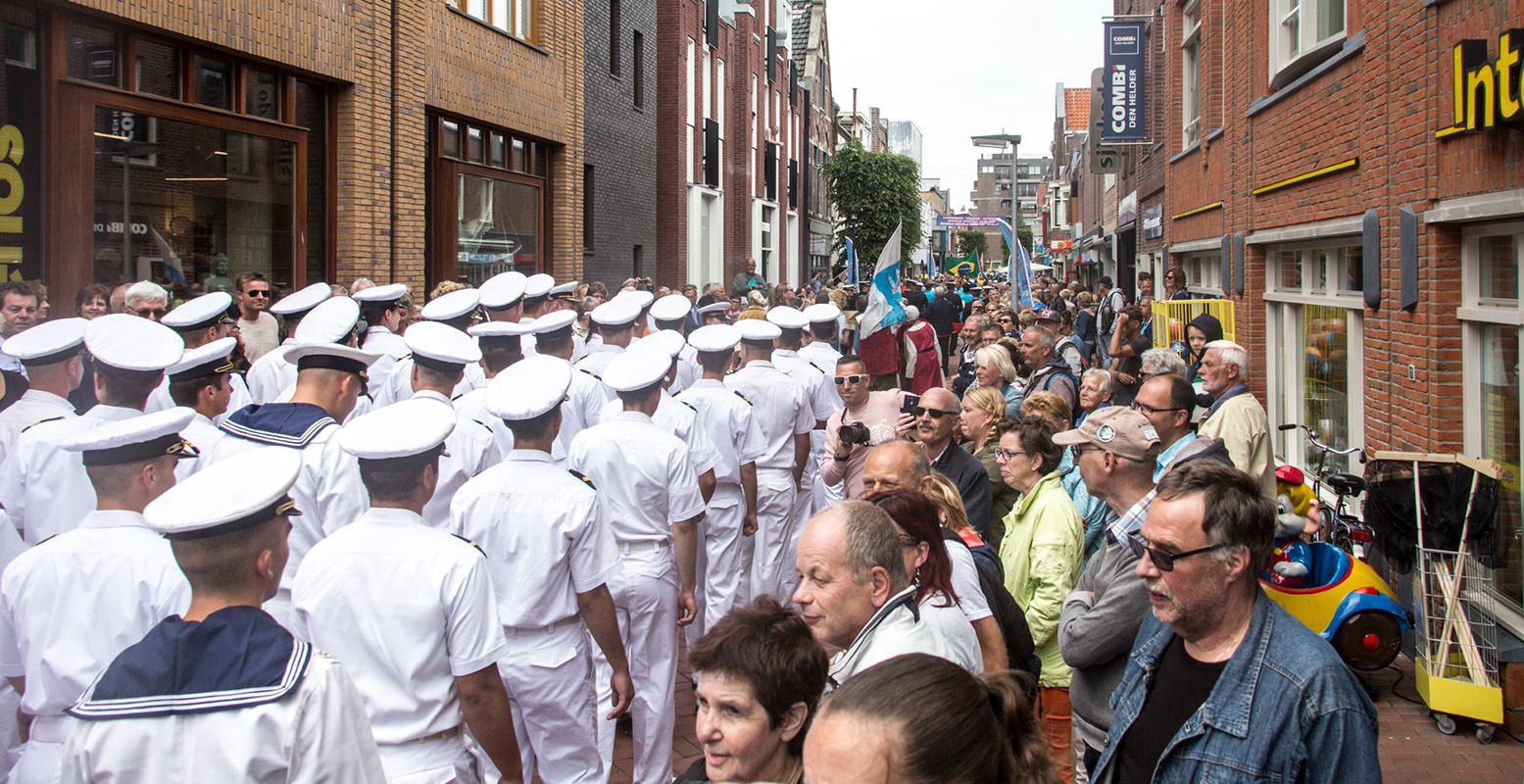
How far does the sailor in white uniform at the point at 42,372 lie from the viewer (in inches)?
225

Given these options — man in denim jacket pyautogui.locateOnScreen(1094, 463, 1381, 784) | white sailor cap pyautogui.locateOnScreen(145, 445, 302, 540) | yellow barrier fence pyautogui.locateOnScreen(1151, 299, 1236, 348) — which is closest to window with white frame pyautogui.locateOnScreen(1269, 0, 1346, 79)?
yellow barrier fence pyautogui.locateOnScreen(1151, 299, 1236, 348)

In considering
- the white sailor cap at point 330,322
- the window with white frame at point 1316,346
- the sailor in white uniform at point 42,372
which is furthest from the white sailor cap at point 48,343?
the window with white frame at point 1316,346

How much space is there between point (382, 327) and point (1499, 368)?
22.8 ft

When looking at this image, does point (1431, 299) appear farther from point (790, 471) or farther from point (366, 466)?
point (366, 466)

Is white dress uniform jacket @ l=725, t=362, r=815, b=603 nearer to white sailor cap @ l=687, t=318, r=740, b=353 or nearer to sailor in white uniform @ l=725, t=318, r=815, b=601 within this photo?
sailor in white uniform @ l=725, t=318, r=815, b=601

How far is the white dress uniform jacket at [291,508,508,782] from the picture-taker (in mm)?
3855

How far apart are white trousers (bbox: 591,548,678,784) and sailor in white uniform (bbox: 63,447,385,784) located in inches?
127

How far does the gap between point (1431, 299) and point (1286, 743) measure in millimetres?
5699

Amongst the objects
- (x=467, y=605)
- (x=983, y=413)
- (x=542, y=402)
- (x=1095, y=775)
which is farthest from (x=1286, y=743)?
(x=983, y=413)

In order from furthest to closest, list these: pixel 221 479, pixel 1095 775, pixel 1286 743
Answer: pixel 1095 775 < pixel 221 479 < pixel 1286 743

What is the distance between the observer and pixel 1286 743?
2.78 meters

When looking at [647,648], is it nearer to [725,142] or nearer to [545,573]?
[545,573]

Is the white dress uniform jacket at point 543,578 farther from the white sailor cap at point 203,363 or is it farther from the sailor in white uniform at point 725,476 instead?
the sailor in white uniform at point 725,476

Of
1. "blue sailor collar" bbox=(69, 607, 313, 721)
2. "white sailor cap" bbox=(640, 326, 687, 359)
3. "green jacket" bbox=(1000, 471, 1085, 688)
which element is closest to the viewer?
"blue sailor collar" bbox=(69, 607, 313, 721)
